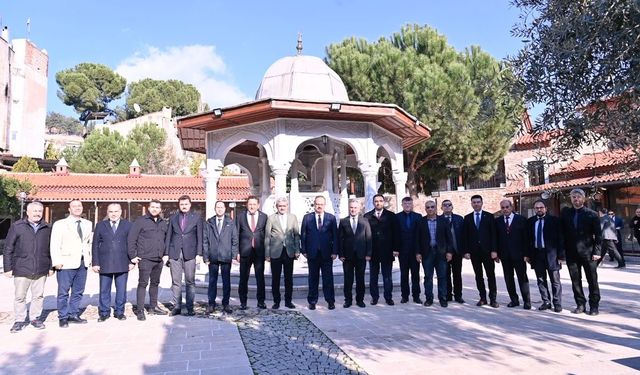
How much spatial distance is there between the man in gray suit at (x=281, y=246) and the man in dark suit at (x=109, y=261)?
1.91 meters

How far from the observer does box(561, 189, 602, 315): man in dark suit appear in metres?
5.34

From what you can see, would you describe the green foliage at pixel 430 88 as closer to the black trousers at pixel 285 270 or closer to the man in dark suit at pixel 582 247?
Answer: the man in dark suit at pixel 582 247

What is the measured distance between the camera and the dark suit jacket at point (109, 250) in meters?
5.49

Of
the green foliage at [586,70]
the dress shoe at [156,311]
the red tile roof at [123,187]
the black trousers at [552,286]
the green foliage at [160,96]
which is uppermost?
the green foliage at [160,96]

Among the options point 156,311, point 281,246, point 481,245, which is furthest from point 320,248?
point 156,311

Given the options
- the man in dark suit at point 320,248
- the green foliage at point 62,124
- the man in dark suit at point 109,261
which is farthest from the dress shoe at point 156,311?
the green foliage at point 62,124

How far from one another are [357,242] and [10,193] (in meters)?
16.3

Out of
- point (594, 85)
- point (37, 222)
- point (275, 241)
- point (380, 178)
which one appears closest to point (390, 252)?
point (275, 241)

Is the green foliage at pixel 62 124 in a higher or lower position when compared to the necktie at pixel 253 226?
higher

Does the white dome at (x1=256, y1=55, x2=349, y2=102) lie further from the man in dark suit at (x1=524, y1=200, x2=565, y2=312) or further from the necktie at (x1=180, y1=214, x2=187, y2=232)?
the man in dark suit at (x1=524, y1=200, x2=565, y2=312)

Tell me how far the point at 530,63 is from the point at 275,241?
154 inches

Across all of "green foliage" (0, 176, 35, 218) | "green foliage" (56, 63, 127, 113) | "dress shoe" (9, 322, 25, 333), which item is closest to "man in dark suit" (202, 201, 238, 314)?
"dress shoe" (9, 322, 25, 333)

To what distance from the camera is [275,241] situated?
5930mm

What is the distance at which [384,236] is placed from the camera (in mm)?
6121
